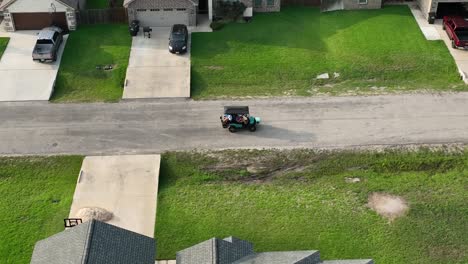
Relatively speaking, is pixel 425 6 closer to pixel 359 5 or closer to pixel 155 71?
pixel 359 5

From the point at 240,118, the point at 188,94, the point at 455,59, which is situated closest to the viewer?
the point at 240,118

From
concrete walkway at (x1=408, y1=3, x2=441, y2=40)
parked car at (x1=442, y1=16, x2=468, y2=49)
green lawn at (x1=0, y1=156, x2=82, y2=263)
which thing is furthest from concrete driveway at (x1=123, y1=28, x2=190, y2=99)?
parked car at (x1=442, y1=16, x2=468, y2=49)

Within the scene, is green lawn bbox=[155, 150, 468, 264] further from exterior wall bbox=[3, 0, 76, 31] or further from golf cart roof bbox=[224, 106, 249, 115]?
exterior wall bbox=[3, 0, 76, 31]

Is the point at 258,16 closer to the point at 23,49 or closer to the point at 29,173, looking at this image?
the point at 23,49

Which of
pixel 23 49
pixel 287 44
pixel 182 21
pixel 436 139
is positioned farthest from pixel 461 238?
pixel 23 49

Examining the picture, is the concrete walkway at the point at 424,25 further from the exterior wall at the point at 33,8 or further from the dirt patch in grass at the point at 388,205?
the exterior wall at the point at 33,8

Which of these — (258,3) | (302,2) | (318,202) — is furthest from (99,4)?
(318,202)

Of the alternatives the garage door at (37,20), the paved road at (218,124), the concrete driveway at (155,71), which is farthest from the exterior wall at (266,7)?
the garage door at (37,20)
